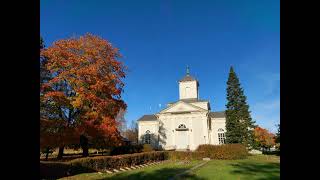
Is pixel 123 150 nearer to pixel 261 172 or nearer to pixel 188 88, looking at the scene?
pixel 261 172

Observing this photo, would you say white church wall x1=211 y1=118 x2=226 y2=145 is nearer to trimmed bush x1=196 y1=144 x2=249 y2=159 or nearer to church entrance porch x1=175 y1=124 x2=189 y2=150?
church entrance porch x1=175 y1=124 x2=189 y2=150

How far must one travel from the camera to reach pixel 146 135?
6384 cm

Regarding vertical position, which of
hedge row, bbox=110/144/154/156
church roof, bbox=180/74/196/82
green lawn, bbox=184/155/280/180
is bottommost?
hedge row, bbox=110/144/154/156

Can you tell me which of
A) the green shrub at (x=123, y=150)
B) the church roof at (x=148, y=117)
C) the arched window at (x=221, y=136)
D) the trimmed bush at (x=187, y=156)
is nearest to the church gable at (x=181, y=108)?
the church roof at (x=148, y=117)

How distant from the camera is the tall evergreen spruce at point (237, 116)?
50.1 meters

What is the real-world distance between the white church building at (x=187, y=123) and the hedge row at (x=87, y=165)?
26.6 m

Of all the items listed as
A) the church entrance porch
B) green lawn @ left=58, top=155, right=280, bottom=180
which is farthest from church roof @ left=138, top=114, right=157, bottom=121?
green lawn @ left=58, top=155, right=280, bottom=180

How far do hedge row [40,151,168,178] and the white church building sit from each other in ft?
87.2

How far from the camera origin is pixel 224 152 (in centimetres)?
3622

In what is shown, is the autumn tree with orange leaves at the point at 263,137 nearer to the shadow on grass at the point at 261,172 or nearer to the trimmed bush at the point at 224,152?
the trimmed bush at the point at 224,152

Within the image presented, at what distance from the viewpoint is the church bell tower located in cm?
6062

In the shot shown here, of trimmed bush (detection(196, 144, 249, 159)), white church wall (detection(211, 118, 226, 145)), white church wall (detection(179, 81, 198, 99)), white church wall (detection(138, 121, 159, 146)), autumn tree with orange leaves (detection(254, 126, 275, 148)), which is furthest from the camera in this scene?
white church wall (detection(138, 121, 159, 146))
